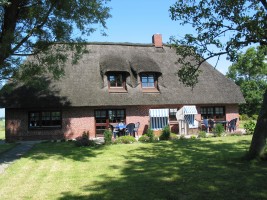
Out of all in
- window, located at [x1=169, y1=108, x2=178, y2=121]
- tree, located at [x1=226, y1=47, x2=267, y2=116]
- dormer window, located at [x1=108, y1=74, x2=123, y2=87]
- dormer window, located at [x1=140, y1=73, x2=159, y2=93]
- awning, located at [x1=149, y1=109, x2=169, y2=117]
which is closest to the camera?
awning, located at [x1=149, y1=109, x2=169, y2=117]

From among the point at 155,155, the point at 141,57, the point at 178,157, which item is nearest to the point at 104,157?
the point at 155,155

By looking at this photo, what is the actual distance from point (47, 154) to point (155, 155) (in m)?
5.00

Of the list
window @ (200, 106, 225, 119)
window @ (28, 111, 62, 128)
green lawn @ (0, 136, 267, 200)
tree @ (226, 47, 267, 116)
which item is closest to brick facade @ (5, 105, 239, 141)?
window @ (28, 111, 62, 128)

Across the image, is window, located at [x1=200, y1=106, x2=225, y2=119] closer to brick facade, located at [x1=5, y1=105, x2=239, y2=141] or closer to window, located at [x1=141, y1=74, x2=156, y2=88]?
window, located at [x1=141, y1=74, x2=156, y2=88]

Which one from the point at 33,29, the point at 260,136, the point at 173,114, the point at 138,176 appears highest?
the point at 33,29

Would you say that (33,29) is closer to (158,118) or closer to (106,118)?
(106,118)

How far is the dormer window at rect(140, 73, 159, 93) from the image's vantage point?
77.2ft

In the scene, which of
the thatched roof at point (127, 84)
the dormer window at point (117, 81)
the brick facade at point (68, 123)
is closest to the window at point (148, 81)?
the thatched roof at point (127, 84)

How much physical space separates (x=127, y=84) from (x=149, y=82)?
1.93m

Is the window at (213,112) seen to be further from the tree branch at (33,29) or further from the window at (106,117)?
the tree branch at (33,29)

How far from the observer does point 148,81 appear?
23766mm

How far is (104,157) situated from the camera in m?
12.3

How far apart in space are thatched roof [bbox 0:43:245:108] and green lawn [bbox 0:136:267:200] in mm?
8579

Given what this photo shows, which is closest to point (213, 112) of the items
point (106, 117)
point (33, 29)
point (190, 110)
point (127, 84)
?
point (190, 110)
